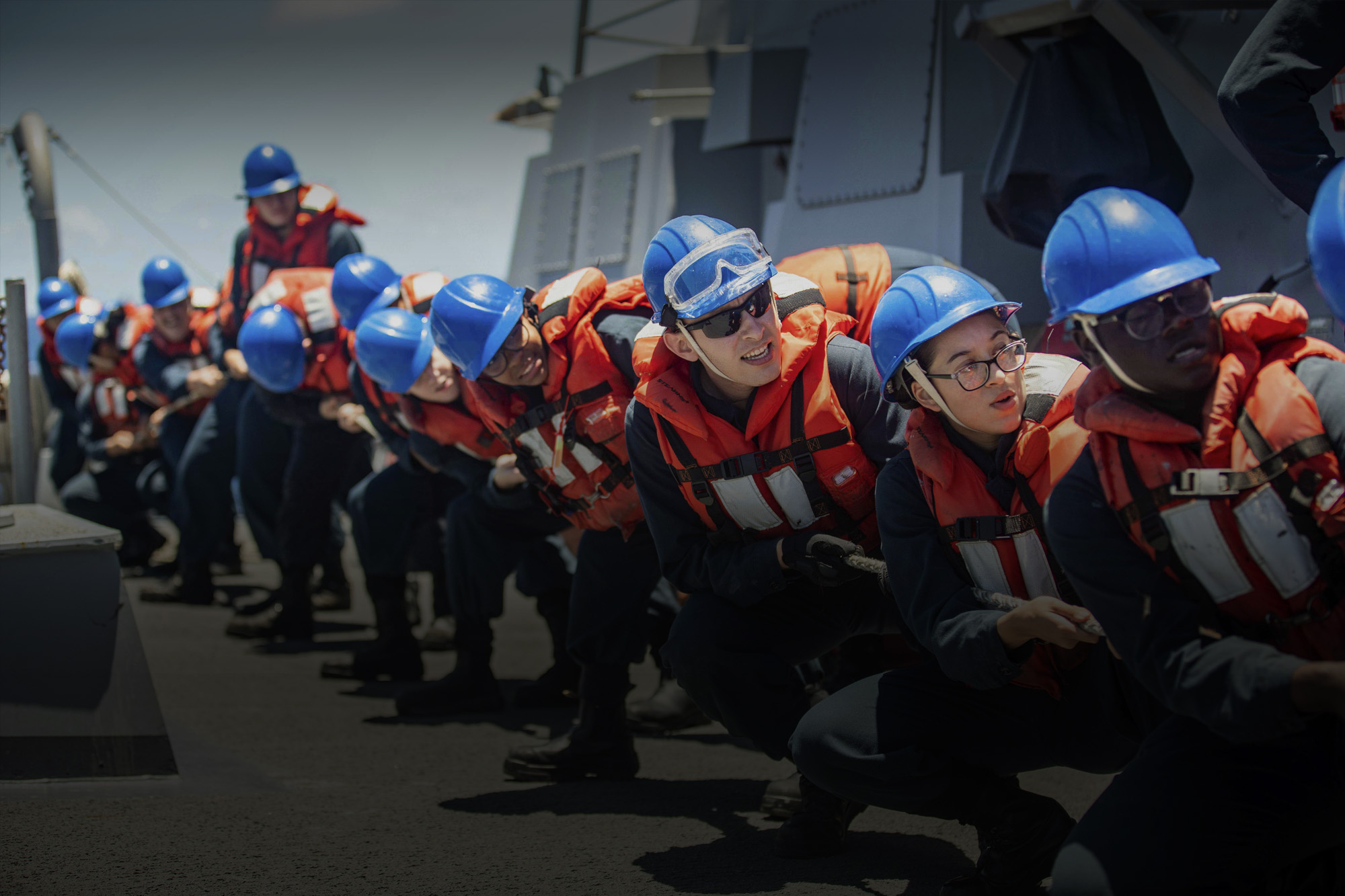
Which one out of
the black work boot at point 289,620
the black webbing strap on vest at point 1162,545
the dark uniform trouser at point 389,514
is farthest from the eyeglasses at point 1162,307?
the black work boot at point 289,620

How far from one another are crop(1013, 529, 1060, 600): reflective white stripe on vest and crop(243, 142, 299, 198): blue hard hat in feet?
18.8

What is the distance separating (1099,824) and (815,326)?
1397 mm

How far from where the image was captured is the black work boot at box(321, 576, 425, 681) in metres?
5.46

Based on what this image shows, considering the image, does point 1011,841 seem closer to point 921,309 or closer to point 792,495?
point 792,495

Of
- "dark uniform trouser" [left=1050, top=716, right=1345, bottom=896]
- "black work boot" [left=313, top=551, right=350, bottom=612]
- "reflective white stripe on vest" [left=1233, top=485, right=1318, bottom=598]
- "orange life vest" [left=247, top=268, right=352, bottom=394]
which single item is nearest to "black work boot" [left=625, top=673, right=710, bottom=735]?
"orange life vest" [left=247, top=268, right=352, bottom=394]

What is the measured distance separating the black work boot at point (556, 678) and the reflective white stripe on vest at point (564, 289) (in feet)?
4.91

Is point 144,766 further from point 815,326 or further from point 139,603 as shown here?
point 139,603

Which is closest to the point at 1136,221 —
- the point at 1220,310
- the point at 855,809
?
the point at 1220,310

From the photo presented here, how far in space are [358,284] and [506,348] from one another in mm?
2144

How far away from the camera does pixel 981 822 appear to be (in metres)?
2.53

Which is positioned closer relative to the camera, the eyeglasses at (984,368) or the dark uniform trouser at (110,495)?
the eyeglasses at (984,368)

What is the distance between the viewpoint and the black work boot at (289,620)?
6.35 meters

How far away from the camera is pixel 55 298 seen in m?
9.30

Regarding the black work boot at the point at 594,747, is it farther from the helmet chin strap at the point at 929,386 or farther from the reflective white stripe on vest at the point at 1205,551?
the reflective white stripe on vest at the point at 1205,551
